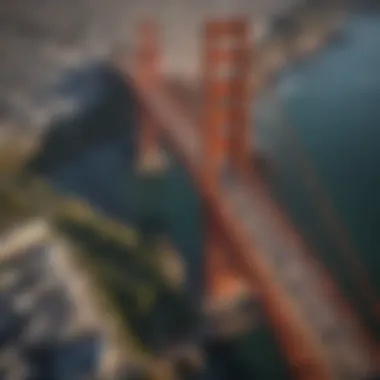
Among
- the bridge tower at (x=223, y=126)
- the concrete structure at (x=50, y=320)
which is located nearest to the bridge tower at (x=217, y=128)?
the bridge tower at (x=223, y=126)

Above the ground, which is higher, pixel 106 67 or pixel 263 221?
pixel 106 67

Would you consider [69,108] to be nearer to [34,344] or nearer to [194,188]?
[194,188]

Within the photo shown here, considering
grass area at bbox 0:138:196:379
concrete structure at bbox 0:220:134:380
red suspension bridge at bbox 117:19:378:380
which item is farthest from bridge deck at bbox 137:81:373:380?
concrete structure at bbox 0:220:134:380

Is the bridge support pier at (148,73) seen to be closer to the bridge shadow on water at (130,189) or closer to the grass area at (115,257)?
the bridge shadow on water at (130,189)

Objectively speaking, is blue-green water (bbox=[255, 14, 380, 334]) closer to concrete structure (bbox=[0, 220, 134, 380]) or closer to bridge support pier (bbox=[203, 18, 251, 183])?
bridge support pier (bbox=[203, 18, 251, 183])

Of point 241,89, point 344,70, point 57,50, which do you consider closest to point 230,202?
point 241,89

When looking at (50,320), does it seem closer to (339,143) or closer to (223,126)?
(223,126)

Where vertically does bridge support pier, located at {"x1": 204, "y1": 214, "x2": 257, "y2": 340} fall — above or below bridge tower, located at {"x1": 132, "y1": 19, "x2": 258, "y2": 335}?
below
